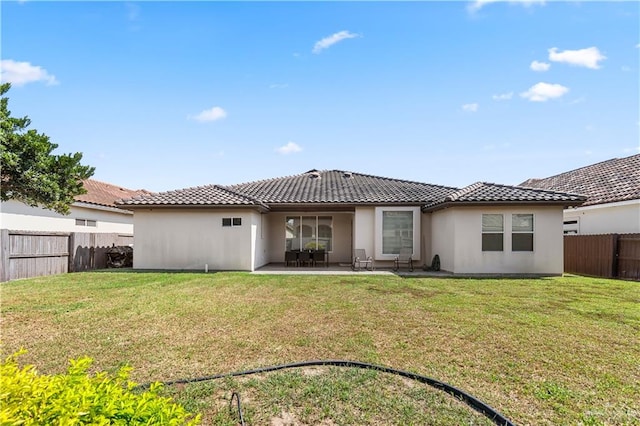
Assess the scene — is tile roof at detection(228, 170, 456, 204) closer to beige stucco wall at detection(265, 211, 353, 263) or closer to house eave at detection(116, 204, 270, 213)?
beige stucco wall at detection(265, 211, 353, 263)

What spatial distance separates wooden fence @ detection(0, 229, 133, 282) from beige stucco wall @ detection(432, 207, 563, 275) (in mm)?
15434

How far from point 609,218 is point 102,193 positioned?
1107 inches

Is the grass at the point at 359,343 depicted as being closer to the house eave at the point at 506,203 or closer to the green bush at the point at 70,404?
the green bush at the point at 70,404

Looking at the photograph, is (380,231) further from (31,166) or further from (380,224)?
(31,166)

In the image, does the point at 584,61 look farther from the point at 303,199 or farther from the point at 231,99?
the point at 231,99

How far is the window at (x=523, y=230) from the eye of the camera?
14070 millimetres

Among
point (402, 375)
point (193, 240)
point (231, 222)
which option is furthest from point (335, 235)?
point (402, 375)

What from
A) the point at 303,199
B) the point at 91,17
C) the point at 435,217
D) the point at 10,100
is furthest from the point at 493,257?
the point at 10,100

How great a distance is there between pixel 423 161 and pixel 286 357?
55.1 feet

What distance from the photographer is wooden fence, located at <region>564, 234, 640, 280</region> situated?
44.8 feet

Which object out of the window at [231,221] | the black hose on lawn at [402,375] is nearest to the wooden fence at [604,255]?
the black hose on lawn at [402,375]

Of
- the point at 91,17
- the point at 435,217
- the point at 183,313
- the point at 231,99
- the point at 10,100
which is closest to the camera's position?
the point at 183,313

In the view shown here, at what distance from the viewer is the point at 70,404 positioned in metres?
1.77

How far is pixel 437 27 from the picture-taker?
1177 cm
